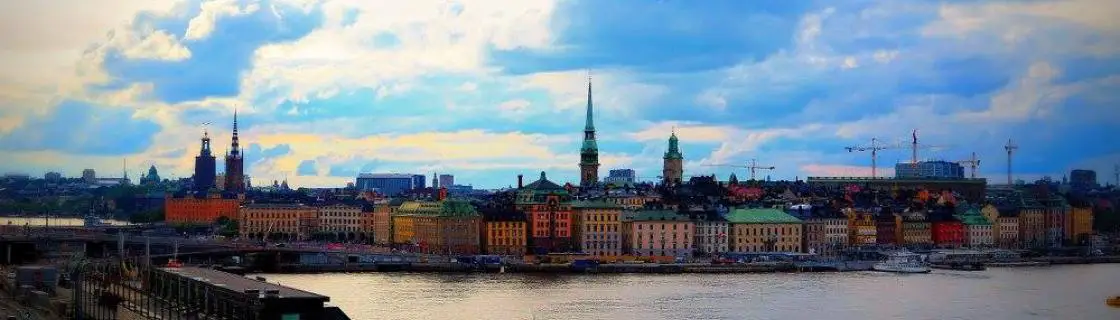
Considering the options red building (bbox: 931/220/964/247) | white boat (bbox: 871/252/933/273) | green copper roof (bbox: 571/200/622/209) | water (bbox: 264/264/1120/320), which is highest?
green copper roof (bbox: 571/200/622/209)

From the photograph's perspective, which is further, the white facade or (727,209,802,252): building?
(727,209,802,252): building

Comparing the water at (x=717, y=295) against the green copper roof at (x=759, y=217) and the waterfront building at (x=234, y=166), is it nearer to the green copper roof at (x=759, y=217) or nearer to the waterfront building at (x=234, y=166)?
the green copper roof at (x=759, y=217)

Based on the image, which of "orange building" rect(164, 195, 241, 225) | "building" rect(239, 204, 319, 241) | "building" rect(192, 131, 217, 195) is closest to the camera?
"building" rect(239, 204, 319, 241)

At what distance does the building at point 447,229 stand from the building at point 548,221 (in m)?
2.44

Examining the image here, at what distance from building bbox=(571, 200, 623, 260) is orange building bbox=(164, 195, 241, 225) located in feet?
121

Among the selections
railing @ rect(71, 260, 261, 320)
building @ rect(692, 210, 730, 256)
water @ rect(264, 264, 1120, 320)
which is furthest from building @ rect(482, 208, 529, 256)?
railing @ rect(71, 260, 261, 320)

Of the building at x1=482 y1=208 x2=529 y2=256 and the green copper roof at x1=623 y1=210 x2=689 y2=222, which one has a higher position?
the green copper roof at x1=623 y1=210 x2=689 y2=222

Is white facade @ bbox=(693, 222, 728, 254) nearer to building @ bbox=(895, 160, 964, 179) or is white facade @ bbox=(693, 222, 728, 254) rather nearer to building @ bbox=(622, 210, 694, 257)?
building @ bbox=(622, 210, 694, 257)

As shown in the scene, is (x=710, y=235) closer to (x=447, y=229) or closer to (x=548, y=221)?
(x=548, y=221)

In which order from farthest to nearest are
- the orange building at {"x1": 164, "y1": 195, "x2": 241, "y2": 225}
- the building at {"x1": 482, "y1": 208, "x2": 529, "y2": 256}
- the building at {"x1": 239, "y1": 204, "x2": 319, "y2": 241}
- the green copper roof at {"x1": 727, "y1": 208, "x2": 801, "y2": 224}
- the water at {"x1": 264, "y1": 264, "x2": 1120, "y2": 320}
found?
the orange building at {"x1": 164, "y1": 195, "x2": 241, "y2": 225} → the building at {"x1": 239, "y1": 204, "x2": 319, "y2": 241} → the green copper roof at {"x1": 727, "y1": 208, "x2": 801, "y2": 224} → the building at {"x1": 482, "y1": 208, "x2": 529, "y2": 256} → the water at {"x1": 264, "y1": 264, "x2": 1120, "y2": 320}

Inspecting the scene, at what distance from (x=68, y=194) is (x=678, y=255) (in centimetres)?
10543

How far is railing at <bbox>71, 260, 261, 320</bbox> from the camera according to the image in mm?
33781

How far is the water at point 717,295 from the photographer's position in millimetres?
51875

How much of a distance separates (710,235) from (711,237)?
0.34ft
